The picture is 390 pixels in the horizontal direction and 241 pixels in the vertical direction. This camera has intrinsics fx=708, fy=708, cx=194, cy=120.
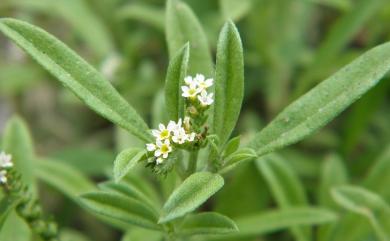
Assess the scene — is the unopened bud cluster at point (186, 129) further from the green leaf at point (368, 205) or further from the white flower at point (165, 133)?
the green leaf at point (368, 205)

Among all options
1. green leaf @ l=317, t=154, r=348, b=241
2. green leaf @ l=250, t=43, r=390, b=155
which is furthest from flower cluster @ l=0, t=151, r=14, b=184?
green leaf @ l=317, t=154, r=348, b=241

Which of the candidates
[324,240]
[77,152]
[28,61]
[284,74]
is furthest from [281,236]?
[28,61]

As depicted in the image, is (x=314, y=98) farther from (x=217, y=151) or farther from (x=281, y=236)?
(x=281, y=236)

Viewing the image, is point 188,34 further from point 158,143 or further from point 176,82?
point 158,143

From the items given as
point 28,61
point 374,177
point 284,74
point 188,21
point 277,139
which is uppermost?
point 28,61

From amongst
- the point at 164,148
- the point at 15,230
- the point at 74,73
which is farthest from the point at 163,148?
the point at 15,230

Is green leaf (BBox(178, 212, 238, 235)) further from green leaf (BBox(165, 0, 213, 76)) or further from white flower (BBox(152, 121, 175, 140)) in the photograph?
green leaf (BBox(165, 0, 213, 76))
